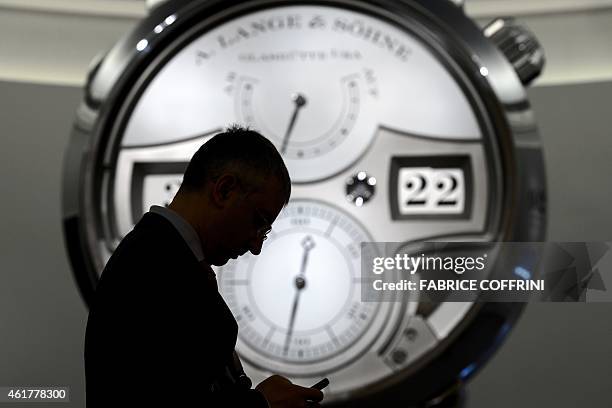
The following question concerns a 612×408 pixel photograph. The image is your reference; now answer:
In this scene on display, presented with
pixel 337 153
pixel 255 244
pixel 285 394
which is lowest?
pixel 285 394

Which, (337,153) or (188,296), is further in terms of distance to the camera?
(337,153)

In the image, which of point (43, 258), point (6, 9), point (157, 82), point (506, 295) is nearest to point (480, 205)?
point (506, 295)

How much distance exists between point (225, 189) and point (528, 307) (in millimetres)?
746

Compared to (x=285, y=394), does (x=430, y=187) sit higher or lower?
higher

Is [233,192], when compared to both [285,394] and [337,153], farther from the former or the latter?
[337,153]

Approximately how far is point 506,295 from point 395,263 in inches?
4.9

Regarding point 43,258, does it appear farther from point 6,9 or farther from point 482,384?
point 482,384

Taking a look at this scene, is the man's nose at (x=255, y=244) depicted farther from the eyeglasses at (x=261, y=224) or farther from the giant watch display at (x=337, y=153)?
the giant watch display at (x=337, y=153)

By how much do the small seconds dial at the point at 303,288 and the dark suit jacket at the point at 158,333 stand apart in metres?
0.44

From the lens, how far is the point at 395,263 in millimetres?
1065

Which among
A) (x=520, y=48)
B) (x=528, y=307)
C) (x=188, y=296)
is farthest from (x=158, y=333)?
(x=528, y=307)

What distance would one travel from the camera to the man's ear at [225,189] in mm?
642

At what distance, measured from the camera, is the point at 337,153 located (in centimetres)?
110

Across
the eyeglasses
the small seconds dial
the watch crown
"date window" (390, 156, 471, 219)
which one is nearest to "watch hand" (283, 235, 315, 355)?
the small seconds dial
